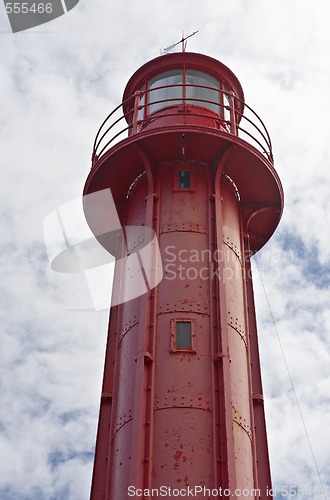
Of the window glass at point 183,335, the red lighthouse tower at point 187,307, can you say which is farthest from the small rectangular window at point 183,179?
the window glass at point 183,335

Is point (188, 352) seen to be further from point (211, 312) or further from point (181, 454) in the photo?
point (181, 454)

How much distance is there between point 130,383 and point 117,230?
18.6 ft

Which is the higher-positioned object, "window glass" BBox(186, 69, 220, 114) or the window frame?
"window glass" BBox(186, 69, 220, 114)

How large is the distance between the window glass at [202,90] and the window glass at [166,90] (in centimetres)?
27

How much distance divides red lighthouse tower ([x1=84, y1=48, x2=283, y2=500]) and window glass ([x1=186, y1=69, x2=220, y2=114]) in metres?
0.04

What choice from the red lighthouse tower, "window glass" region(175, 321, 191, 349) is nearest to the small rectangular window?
the red lighthouse tower

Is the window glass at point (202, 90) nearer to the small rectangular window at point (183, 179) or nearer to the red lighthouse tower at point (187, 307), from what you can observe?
the red lighthouse tower at point (187, 307)

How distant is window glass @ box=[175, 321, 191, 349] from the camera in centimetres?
1272

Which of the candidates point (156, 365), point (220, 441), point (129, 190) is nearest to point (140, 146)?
point (129, 190)

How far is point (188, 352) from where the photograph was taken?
12.6 metres

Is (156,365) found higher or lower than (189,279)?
lower

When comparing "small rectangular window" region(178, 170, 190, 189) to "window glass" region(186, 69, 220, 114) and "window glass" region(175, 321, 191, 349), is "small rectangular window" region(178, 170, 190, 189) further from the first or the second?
"window glass" region(175, 321, 191, 349)

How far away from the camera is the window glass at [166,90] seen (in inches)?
680

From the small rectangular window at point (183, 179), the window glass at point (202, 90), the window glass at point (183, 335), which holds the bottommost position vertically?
the window glass at point (183, 335)
